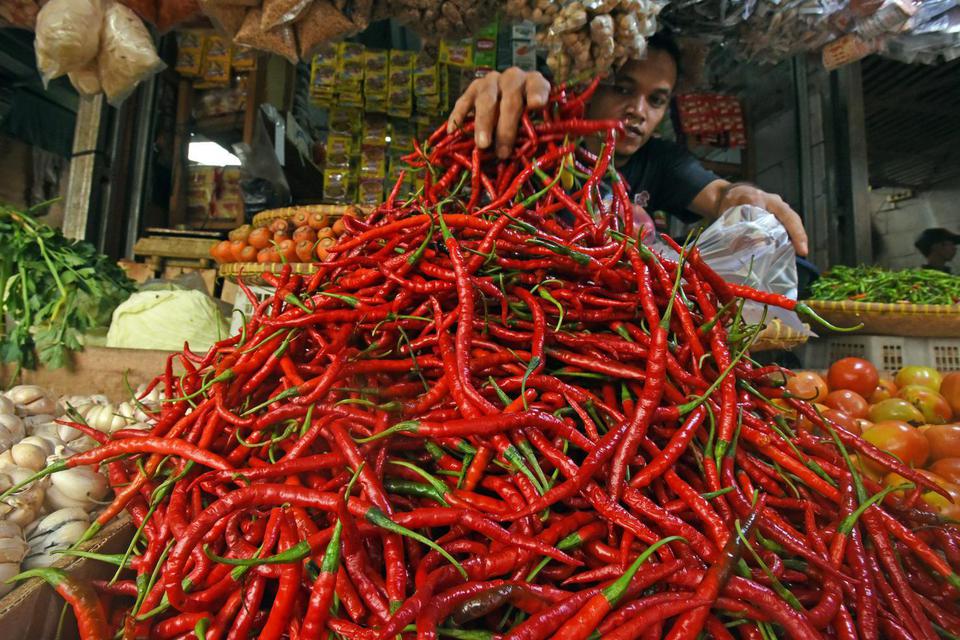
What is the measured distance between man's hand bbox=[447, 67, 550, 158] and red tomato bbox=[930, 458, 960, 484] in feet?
6.44

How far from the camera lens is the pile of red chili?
3.14 feet

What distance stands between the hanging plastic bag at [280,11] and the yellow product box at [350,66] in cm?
327

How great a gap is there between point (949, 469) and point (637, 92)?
8.38 ft

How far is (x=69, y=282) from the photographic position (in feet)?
10.2

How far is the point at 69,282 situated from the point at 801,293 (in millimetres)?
5324

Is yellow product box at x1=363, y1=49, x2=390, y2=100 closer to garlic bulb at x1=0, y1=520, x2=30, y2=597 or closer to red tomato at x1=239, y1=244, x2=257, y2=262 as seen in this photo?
red tomato at x1=239, y1=244, x2=257, y2=262

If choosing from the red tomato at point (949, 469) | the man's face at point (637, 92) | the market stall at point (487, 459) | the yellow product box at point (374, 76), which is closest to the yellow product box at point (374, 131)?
the yellow product box at point (374, 76)

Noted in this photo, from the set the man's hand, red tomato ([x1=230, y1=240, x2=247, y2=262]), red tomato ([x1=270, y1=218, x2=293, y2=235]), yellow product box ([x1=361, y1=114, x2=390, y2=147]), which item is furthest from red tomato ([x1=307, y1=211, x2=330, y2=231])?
the man's hand

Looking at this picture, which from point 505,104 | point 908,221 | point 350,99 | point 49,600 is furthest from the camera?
point 908,221

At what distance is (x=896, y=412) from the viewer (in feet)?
8.20

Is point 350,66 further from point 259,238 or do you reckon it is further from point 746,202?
point 746,202

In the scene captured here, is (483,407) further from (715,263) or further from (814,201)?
(814,201)

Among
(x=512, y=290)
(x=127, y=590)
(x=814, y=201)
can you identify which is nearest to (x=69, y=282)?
(x=127, y=590)

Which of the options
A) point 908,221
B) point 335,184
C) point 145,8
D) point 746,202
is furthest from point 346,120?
point 908,221
